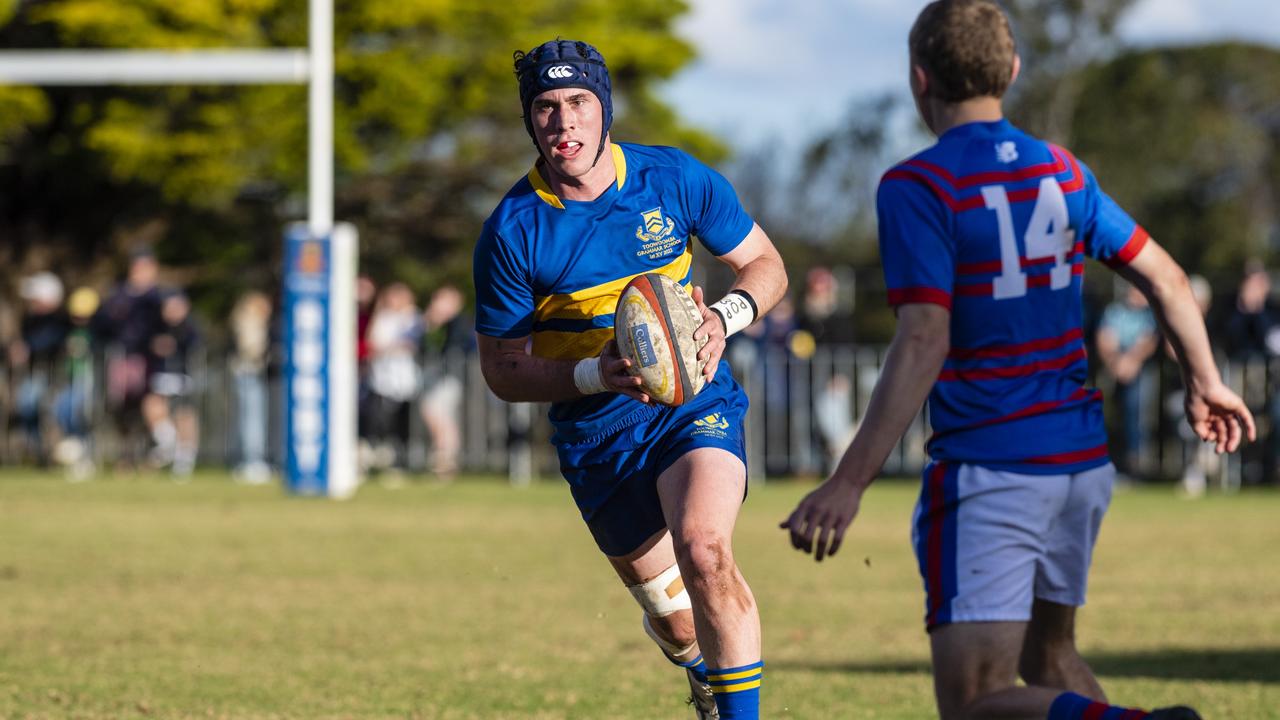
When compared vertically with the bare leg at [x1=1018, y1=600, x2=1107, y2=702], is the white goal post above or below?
above

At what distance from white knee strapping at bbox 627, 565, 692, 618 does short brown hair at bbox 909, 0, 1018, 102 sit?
7.37ft

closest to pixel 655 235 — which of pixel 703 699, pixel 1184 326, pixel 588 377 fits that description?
pixel 588 377

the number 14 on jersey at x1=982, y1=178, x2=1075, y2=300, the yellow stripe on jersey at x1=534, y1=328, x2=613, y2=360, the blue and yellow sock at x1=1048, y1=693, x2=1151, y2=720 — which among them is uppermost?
the number 14 on jersey at x1=982, y1=178, x2=1075, y2=300

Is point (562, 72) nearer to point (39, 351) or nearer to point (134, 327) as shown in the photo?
point (134, 327)

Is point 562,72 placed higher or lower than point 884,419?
higher

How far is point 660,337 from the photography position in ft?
17.4

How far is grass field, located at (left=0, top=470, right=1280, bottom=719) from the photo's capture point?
7.14 m

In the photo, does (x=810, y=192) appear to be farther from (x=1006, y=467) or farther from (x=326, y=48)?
(x=1006, y=467)

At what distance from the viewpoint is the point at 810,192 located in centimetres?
4719

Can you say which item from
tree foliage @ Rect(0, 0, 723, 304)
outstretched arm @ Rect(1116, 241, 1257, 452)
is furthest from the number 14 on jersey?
A: tree foliage @ Rect(0, 0, 723, 304)

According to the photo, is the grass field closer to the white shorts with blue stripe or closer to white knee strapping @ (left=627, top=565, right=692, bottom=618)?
white knee strapping @ (left=627, top=565, right=692, bottom=618)

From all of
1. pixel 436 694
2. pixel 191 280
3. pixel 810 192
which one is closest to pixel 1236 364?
pixel 436 694

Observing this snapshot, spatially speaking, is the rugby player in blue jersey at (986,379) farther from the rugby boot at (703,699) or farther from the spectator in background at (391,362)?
the spectator in background at (391,362)

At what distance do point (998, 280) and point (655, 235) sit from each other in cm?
175
